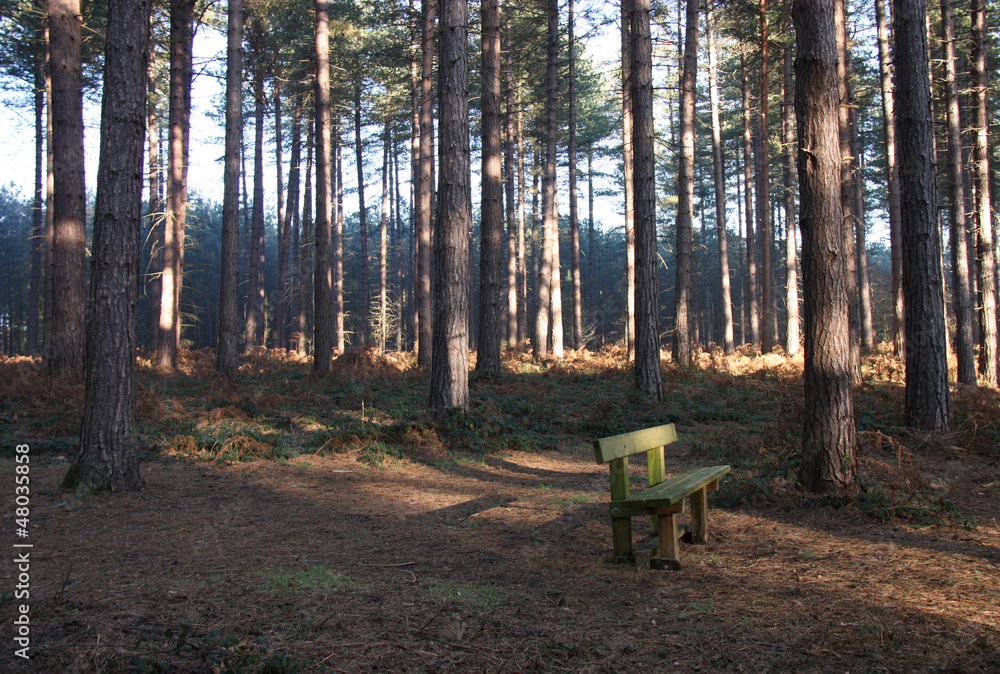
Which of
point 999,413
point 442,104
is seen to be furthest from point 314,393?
point 999,413

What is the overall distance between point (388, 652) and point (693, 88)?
16.8m

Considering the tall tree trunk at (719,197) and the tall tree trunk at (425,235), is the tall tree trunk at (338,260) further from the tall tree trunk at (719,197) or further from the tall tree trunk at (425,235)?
the tall tree trunk at (719,197)

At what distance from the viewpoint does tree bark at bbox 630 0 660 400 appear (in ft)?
38.1

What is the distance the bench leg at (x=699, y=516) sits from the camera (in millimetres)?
4930

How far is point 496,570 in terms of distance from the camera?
14.4 ft

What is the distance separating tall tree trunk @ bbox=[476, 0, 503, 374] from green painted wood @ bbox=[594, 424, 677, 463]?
8061 millimetres

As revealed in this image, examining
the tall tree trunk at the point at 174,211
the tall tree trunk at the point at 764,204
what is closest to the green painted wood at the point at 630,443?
the tall tree trunk at the point at 174,211

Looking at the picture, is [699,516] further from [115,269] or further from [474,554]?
[115,269]

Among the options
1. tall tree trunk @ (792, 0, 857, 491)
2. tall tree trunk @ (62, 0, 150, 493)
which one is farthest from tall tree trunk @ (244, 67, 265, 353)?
tall tree trunk @ (792, 0, 857, 491)

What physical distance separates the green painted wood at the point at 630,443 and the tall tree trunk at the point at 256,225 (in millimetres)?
20834

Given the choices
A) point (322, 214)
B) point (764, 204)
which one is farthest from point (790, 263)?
point (322, 214)

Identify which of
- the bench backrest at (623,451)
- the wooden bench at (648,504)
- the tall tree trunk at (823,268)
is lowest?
the wooden bench at (648,504)

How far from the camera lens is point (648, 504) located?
13.8 feet

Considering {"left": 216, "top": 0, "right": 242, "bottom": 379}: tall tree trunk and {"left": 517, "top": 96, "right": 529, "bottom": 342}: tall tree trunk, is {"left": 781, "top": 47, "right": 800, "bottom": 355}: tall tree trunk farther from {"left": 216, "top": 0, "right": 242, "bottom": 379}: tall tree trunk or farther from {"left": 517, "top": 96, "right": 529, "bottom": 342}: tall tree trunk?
{"left": 216, "top": 0, "right": 242, "bottom": 379}: tall tree trunk
